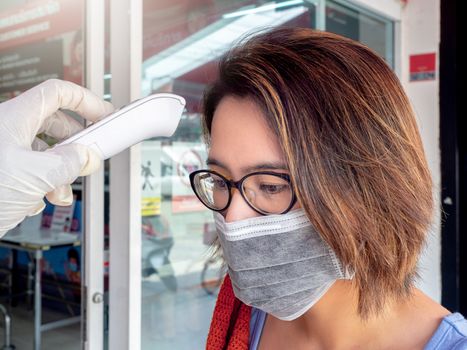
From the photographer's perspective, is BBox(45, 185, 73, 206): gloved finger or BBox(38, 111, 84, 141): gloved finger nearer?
BBox(45, 185, 73, 206): gloved finger

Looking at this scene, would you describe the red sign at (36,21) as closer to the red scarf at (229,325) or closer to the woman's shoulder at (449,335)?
the red scarf at (229,325)

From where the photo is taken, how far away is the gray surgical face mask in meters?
0.90

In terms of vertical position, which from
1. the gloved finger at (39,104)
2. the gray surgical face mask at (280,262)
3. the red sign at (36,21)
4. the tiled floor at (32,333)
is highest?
the red sign at (36,21)

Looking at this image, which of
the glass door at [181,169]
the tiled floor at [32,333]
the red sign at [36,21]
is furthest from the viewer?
the tiled floor at [32,333]

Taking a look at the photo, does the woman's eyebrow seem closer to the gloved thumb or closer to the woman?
the woman

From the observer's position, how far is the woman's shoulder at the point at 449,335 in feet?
2.55

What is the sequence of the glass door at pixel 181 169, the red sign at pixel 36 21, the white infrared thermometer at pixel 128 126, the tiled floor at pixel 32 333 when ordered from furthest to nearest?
the tiled floor at pixel 32 333
the glass door at pixel 181 169
the red sign at pixel 36 21
the white infrared thermometer at pixel 128 126

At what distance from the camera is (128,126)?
3.37ft

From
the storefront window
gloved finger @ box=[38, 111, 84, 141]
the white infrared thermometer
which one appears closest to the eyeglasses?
the white infrared thermometer

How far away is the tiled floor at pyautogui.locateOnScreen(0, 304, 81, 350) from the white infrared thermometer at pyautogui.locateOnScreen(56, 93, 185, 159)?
A: 1952mm

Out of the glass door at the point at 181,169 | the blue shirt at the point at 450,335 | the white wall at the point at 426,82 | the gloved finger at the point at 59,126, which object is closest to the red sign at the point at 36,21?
the glass door at the point at 181,169

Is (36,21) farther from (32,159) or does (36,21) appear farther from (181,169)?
(32,159)

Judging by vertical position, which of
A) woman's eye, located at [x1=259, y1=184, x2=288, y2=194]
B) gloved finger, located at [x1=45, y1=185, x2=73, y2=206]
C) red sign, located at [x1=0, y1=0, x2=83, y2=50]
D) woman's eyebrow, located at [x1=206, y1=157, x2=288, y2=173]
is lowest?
gloved finger, located at [x1=45, y1=185, x2=73, y2=206]

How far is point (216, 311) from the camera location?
3.76ft
